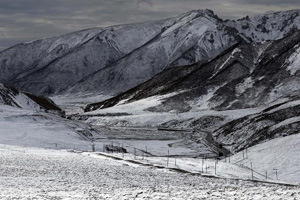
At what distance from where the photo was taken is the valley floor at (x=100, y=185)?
25375 mm

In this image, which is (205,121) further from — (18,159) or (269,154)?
(18,159)

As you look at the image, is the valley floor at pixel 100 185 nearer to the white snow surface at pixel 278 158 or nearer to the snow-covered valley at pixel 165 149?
the snow-covered valley at pixel 165 149

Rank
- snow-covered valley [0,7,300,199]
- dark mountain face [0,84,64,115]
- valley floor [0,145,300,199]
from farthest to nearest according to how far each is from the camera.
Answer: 1. dark mountain face [0,84,64,115]
2. snow-covered valley [0,7,300,199]
3. valley floor [0,145,300,199]

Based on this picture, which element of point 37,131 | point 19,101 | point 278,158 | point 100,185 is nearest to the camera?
point 100,185

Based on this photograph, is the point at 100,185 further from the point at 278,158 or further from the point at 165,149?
the point at 165,149

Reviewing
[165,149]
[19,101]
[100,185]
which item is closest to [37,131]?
[165,149]

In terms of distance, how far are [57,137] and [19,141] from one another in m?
10.6

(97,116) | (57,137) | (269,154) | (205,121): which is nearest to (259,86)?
(205,121)

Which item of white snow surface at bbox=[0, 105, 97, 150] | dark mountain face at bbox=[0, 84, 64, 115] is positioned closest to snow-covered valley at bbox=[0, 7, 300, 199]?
white snow surface at bbox=[0, 105, 97, 150]

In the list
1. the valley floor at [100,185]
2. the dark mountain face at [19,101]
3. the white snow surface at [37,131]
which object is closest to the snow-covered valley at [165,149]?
the valley floor at [100,185]

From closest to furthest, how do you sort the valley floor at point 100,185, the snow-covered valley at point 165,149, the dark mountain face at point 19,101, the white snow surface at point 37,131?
the valley floor at point 100,185 → the snow-covered valley at point 165,149 → the white snow surface at point 37,131 → the dark mountain face at point 19,101

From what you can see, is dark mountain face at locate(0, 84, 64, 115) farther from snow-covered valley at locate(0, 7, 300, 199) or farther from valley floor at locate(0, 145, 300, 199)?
valley floor at locate(0, 145, 300, 199)

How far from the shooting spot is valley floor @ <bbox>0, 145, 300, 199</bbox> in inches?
999

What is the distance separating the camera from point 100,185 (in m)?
34.4
